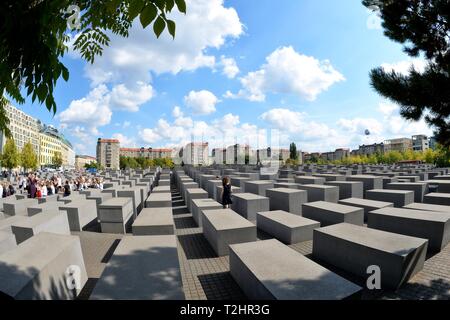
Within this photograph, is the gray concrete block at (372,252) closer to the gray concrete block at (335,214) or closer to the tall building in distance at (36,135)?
the gray concrete block at (335,214)

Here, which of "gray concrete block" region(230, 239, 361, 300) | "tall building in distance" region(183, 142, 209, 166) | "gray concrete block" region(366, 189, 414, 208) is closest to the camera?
"gray concrete block" region(230, 239, 361, 300)

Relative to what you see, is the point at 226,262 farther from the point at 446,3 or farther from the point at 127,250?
the point at 446,3

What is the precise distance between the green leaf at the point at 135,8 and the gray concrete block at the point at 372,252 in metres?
6.24

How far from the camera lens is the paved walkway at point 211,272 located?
5.27m

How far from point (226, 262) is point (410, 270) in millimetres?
4322

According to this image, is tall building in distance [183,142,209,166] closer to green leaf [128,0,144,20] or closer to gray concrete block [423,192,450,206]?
gray concrete block [423,192,450,206]

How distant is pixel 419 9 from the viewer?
5078 mm

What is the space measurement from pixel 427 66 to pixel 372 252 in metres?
4.03

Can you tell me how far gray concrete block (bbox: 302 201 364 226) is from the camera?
925 centimetres

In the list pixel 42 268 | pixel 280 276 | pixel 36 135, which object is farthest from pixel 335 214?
pixel 36 135

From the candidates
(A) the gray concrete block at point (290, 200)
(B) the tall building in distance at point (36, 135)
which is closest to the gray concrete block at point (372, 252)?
(A) the gray concrete block at point (290, 200)

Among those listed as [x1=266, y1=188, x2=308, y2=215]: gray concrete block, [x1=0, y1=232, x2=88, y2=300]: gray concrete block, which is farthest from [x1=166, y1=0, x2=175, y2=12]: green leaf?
[x1=266, y1=188, x2=308, y2=215]: gray concrete block

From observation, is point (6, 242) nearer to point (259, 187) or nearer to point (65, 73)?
point (65, 73)

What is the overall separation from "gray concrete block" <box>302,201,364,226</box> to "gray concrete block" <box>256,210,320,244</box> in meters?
0.95
